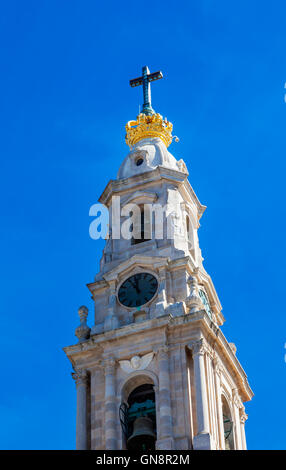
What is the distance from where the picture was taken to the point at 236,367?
214ft

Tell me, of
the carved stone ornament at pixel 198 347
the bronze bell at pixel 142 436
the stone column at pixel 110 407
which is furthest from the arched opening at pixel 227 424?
the stone column at pixel 110 407

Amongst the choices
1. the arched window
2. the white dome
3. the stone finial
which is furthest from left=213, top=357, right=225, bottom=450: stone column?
the white dome

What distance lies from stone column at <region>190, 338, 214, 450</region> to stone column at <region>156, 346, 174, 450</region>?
1.24m

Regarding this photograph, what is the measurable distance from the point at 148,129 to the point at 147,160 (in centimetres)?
346

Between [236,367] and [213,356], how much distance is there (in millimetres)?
3553

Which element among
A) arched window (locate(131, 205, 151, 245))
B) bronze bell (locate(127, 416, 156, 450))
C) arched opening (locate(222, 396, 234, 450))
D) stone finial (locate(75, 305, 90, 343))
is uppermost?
arched window (locate(131, 205, 151, 245))

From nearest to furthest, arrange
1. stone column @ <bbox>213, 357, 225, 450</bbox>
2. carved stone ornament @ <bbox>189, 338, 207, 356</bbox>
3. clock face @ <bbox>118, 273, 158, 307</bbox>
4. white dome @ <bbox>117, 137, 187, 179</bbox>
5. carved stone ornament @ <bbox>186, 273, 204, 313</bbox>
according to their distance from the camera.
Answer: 1. stone column @ <bbox>213, 357, 225, 450</bbox>
2. carved stone ornament @ <bbox>189, 338, 207, 356</bbox>
3. carved stone ornament @ <bbox>186, 273, 204, 313</bbox>
4. clock face @ <bbox>118, 273, 158, 307</bbox>
5. white dome @ <bbox>117, 137, 187, 179</bbox>

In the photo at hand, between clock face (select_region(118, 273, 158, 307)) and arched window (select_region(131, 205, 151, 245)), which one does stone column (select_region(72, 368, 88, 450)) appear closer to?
clock face (select_region(118, 273, 158, 307))

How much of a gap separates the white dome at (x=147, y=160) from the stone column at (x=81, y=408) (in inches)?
508

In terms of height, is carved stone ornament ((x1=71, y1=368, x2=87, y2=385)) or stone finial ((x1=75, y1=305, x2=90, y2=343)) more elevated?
stone finial ((x1=75, y1=305, x2=90, y2=343))

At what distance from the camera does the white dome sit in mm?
70812

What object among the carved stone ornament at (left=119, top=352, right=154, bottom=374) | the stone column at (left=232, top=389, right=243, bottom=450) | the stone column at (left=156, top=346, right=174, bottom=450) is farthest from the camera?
the stone column at (left=232, top=389, right=243, bottom=450)

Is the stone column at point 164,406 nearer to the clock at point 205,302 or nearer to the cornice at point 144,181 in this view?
the clock at point 205,302

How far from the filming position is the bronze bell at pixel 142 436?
5931cm
